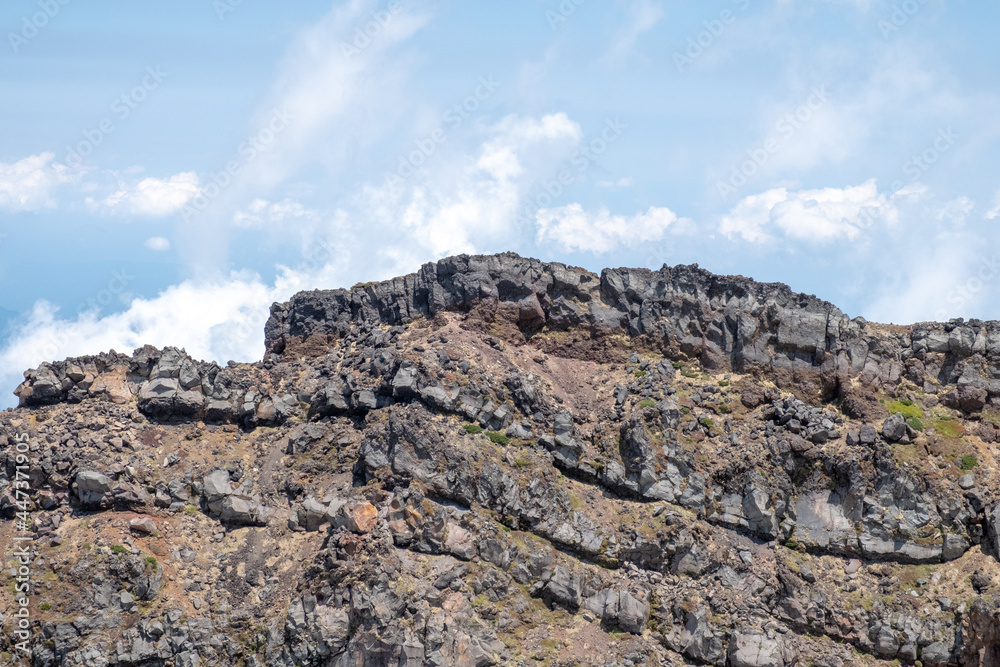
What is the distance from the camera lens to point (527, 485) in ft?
213

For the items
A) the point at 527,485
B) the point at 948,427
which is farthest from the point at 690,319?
the point at 527,485

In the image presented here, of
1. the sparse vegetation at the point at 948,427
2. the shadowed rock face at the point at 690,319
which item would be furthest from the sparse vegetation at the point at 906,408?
the shadowed rock face at the point at 690,319

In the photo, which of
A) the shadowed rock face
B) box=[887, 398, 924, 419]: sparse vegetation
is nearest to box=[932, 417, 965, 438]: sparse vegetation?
box=[887, 398, 924, 419]: sparse vegetation

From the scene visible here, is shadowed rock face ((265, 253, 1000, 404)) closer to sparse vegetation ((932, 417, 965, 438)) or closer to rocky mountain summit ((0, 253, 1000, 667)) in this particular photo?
rocky mountain summit ((0, 253, 1000, 667))

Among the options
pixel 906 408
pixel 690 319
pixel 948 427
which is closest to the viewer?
pixel 948 427

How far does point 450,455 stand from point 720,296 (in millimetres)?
24640

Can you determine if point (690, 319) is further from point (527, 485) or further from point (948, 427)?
point (527, 485)

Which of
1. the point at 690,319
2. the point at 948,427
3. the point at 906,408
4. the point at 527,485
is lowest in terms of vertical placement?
the point at 527,485

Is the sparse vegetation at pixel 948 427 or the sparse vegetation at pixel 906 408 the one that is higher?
the sparse vegetation at pixel 906 408

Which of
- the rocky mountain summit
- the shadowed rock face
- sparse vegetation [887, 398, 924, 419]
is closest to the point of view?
the rocky mountain summit

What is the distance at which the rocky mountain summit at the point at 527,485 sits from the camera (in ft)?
195

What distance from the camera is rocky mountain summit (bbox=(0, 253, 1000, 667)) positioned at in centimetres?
5950

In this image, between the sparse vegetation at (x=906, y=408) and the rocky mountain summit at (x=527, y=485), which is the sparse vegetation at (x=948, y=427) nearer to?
the rocky mountain summit at (x=527, y=485)

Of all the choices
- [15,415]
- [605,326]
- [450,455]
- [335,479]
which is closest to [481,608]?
[450,455]
